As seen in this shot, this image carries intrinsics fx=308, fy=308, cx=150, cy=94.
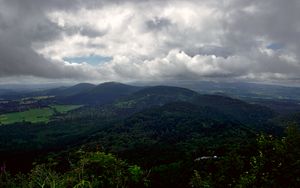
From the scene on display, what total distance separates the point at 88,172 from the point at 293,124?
24760mm

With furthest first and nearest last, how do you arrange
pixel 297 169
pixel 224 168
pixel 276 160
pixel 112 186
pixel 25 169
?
pixel 25 169, pixel 112 186, pixel 224 168, pixel 276 160, pixel 297 169

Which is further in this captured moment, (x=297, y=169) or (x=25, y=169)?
(x=25, y=169)

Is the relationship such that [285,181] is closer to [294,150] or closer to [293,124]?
[294,150]

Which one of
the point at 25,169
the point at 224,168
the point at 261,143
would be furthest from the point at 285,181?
the point at 25,169

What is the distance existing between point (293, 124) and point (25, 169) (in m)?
190

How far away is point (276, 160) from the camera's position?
2142 centimetres

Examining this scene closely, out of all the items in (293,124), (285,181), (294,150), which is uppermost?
(293,124)

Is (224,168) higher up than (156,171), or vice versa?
(224,168)

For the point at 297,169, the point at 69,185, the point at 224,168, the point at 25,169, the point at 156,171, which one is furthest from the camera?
the point at 25,169

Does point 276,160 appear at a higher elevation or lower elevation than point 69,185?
higher

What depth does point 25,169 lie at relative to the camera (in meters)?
186

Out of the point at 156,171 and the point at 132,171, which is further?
the point at 156,171

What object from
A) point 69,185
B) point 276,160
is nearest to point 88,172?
point 69,185

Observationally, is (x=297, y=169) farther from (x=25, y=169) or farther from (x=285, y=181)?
(x=25, y=169)
